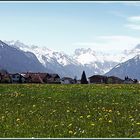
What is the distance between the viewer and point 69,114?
20312mm

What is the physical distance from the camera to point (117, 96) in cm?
2783

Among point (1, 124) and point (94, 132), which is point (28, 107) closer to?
point (1, 124)

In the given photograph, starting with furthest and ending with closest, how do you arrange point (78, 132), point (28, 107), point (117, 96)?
point (117, 96) < point (28, 107) < point (78, 132)

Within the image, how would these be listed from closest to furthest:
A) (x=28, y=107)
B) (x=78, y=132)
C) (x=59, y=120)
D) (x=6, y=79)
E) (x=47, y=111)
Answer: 1. (x=78, y=132)
2. (x=59, y=120)
3. (x=47, y=111)
4. (x=28, y=107)
5. (x=6, y=79)

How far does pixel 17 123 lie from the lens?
1780 centimetres

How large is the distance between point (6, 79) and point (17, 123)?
148269mm

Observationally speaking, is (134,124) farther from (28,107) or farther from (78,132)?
(28,107)

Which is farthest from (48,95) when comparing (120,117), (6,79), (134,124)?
(6,79)

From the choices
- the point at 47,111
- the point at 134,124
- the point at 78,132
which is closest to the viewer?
the point at 78,132

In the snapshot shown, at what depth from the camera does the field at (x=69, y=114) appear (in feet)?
50.4

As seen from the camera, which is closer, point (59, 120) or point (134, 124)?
point (134, 124)

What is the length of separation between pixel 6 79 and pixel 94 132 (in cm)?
15100

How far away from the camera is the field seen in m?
15.4

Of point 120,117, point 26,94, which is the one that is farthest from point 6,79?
point 120,117
